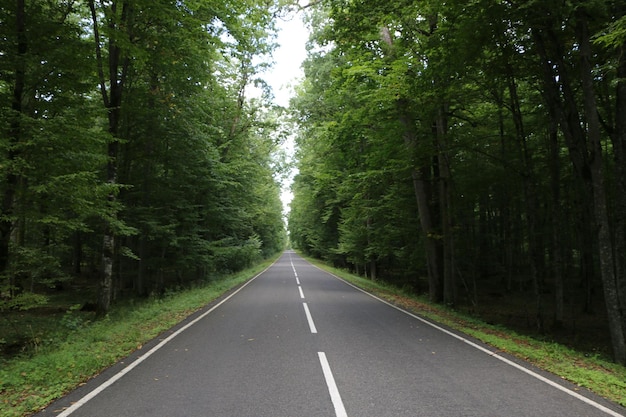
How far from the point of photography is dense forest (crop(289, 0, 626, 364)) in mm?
7773

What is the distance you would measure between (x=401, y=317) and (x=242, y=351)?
217 inches

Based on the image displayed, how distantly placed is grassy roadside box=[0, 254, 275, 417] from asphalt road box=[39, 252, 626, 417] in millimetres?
279

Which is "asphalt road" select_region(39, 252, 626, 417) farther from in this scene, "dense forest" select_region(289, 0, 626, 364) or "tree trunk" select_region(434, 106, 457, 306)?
"tree trunk" select_region(434, 106, 457, 306)

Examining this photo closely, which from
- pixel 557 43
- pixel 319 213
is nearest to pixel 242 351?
pixel 557 43

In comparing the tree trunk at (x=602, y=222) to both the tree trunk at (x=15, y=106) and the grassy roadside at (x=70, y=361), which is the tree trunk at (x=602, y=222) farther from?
the tree trunk at (x=15, y=106)

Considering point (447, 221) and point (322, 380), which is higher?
point (447, 221)

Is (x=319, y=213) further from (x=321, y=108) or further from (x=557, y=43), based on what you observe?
(x=557, y=43)

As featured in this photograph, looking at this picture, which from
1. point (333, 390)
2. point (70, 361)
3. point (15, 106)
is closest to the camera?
point (333, 390)

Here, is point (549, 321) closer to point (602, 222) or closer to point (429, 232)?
point (429, 232)

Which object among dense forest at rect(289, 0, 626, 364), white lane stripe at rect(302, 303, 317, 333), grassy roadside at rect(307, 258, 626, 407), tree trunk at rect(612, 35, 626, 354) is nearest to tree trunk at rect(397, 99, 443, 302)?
dense forest at rect(289, 0, 626, 364)

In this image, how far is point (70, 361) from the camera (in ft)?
19.0

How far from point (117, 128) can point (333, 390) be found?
1142 centimetres

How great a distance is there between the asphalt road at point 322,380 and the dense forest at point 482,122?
403cm

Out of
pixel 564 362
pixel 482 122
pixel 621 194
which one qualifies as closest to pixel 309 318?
pixel 564 362
